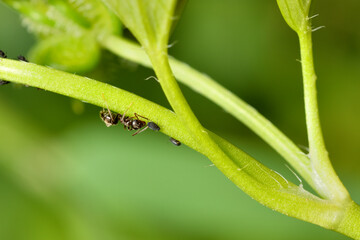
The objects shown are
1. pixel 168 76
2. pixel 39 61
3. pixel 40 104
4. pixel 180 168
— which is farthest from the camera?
pixel 40 104

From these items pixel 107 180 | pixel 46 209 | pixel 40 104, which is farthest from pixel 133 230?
pixel 40 104

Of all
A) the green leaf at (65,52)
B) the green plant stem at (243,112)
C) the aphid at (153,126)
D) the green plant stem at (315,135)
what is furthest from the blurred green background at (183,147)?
the aphid at (153,126)

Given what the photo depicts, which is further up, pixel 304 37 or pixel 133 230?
pixel 133 230

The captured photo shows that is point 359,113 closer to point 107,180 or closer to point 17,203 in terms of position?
point 107,180

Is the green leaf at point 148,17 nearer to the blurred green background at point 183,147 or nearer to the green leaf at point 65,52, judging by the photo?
the green leaf at point 65,52

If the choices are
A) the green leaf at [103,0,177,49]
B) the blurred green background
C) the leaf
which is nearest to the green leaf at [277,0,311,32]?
the green leaf at [103,0,177,49]

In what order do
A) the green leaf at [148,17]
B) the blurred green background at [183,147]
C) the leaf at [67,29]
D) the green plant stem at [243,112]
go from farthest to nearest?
the blurred green background at [183,147], the leaf at [67,29], the green plant stem at [243,112], the green leaf at [148,17]

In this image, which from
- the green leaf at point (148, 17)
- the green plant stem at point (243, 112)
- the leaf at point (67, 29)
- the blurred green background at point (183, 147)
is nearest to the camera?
the green leaf at point (148, 17)
